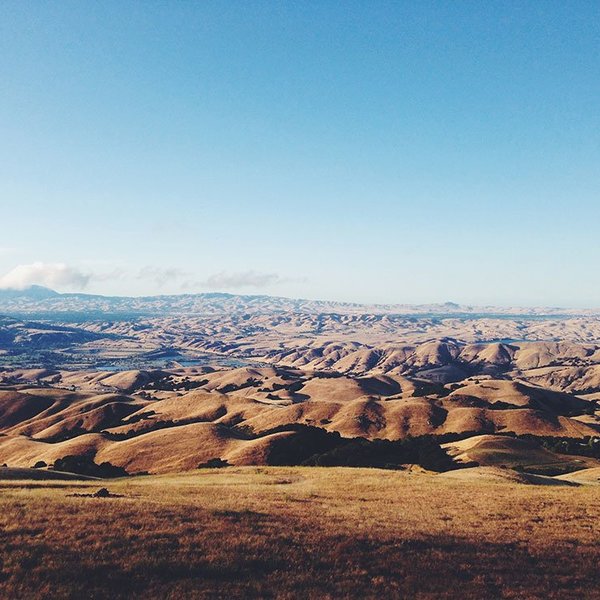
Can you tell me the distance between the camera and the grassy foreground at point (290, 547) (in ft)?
59.2

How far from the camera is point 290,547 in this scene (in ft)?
72.2

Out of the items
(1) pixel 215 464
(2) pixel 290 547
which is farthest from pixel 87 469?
(2) pixel 290 547

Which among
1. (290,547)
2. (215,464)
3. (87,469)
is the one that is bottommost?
(215,464)

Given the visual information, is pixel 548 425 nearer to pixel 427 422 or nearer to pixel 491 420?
pixel 491 420

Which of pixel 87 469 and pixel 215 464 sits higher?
pixel 87 469

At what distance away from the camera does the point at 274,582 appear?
1848cm

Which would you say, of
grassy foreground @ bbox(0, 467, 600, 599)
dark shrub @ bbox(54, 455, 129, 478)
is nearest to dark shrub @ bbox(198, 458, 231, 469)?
dark shrub @ bbox(54, 455, 129, 478)

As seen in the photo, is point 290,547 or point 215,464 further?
point 215,464

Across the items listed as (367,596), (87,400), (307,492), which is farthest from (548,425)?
(87,400)

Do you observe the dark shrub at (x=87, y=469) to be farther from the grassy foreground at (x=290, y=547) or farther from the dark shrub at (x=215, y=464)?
the grassy foreground at (x=290, y=547)

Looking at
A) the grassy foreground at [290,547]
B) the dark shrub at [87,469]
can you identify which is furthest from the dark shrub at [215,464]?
the grassy foreground at [290,547]

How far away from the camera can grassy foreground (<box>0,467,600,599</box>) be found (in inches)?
710

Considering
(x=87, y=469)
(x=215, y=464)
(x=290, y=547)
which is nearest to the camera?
(x=290, y=547)

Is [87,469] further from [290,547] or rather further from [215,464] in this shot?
[290,547]
